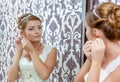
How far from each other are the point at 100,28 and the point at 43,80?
624mm

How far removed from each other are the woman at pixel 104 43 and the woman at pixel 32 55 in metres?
0.49

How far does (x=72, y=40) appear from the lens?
1500 mm

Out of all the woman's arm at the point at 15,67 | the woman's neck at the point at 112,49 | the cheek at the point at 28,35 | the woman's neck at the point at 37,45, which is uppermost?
the woman's neck at the point at 112,49

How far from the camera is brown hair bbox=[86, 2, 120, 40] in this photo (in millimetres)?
984

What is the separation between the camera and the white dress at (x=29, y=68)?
59.9 inches

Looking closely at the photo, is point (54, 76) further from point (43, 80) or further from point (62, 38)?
point (62, 38)

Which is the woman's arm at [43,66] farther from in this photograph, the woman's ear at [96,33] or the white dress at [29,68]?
the woman's ear at [96,33]

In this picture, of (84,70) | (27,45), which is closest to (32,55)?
(27,45)

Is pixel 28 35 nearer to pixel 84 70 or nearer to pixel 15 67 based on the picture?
pixel 15 67

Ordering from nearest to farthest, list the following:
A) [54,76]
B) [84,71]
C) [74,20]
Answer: [84,71], [74,20], [54,76]

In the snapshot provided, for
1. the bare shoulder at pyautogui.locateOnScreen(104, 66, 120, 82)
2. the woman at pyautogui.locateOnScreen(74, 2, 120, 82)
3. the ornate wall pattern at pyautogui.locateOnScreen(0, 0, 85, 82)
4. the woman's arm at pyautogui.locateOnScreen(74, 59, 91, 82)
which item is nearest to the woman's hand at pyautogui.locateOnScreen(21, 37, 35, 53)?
the ornate wall pattern at pyautogui.locateOnScreen(0, 0, 85, 82)

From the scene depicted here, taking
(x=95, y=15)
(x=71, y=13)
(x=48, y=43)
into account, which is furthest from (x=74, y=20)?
(x=95, y=15)

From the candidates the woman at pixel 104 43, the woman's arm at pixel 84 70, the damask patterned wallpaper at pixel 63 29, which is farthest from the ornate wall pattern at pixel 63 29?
the woman at pixel 104 43

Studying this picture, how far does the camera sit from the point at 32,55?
58.3 inches
